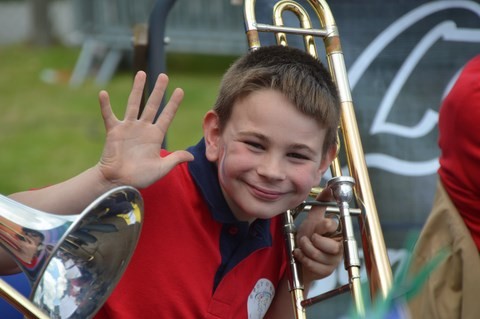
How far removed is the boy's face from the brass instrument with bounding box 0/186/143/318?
0.40m

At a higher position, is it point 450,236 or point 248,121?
point 248,121

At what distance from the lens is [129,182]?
1.90m

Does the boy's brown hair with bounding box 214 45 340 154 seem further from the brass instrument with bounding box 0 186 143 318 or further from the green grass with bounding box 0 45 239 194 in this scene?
the green grass with bounding box 0 45 239 194

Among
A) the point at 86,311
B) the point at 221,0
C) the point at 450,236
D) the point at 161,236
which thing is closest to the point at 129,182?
the point at 161,236

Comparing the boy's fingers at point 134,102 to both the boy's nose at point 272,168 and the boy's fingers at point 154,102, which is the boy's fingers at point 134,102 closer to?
the boy's fingers at point 154,102

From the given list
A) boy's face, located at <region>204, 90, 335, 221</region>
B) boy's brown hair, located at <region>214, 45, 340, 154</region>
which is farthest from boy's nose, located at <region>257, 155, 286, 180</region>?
boy's brown hair, located at <region>214, 45, 340, 154</region>

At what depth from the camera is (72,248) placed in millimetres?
1627

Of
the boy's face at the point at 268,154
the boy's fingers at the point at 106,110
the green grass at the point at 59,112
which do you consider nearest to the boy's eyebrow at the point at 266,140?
the boy's face at the point at 268,154

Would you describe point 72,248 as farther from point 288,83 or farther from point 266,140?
point 288,83

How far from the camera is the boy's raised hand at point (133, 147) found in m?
1.89

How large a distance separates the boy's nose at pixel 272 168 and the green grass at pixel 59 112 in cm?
361

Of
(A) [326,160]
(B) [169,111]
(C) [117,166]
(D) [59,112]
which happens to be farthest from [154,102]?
(D) [59,112]

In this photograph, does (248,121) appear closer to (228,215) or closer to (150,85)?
(228,215)

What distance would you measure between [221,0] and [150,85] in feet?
18.6
